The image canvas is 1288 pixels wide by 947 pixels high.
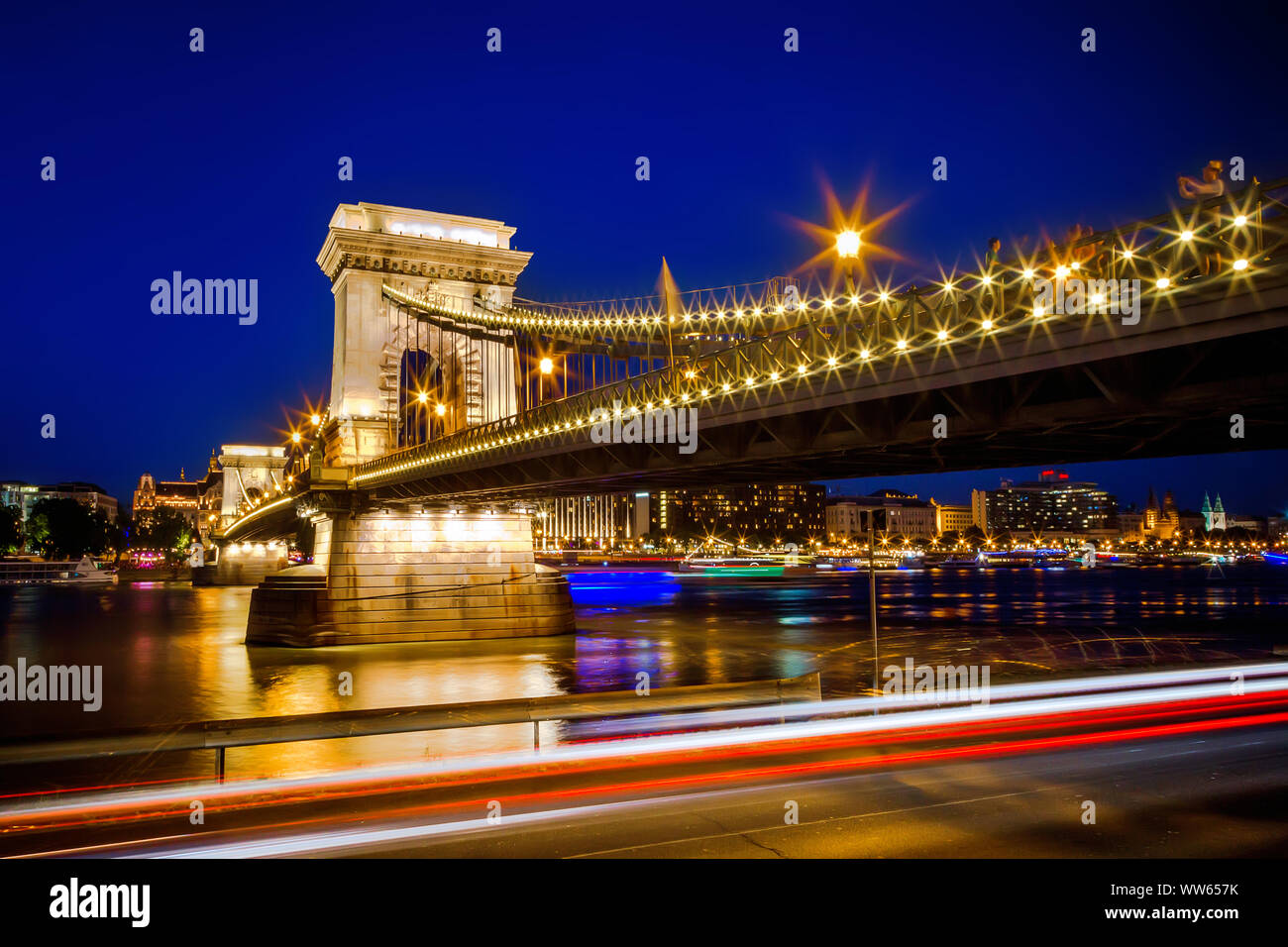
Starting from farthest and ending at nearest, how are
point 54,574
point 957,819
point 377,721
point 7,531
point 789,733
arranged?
point 7,531, point 54,574, point 789,733, point 377,721, point 957,819

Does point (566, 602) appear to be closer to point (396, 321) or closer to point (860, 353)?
point (396, 321)

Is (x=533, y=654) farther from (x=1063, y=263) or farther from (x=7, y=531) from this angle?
(x=7, y=531)

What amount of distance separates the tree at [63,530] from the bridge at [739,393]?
114 m

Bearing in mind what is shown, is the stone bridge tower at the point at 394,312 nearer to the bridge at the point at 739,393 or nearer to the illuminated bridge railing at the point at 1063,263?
the bridge at the point at 739,393

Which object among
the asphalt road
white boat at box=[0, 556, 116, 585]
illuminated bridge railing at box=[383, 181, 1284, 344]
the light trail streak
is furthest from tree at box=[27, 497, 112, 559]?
the asphalt road

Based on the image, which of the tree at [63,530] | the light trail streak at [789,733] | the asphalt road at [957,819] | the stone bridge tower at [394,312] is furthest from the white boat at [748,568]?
the asphalt road at [957,819]

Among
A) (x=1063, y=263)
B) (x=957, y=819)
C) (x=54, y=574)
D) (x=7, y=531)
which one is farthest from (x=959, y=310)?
(x=7, y=531)

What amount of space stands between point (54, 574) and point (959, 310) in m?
150

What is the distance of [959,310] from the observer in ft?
53.5

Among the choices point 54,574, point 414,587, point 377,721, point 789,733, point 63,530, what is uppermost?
point 63,530

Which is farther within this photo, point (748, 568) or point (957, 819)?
point (748, 568)
